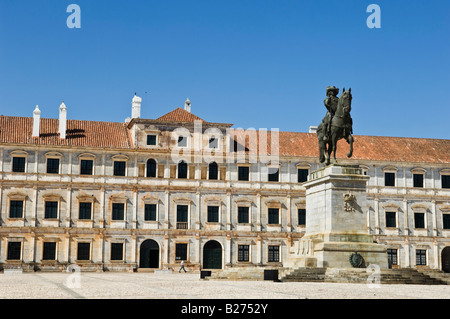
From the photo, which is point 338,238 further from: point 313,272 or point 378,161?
point 378,161

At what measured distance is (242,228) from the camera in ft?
167

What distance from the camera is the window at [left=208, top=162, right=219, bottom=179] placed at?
50.8 m

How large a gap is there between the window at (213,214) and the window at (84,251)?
907 cm

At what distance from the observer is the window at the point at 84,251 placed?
47844mm

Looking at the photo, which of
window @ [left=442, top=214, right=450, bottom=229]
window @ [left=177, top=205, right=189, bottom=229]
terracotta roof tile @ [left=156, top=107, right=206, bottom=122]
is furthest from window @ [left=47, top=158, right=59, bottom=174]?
window @ [left=442, top=214, right=450, bottom=229]

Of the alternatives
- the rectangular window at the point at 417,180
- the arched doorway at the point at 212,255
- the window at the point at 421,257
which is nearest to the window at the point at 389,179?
the rectangular window at the point at 417,180

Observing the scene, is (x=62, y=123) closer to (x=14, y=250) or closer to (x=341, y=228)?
(x=14, y=250)

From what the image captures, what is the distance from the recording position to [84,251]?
48.0m

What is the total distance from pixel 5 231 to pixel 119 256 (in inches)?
318

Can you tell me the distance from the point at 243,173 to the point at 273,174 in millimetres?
2337

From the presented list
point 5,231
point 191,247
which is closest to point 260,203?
point 191,247

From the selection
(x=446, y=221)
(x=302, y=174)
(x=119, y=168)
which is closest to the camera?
(x=119, y=168)

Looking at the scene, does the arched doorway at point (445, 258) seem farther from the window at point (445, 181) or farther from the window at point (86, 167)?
the window at point (86, 167)

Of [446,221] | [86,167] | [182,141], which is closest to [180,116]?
[182,141]
